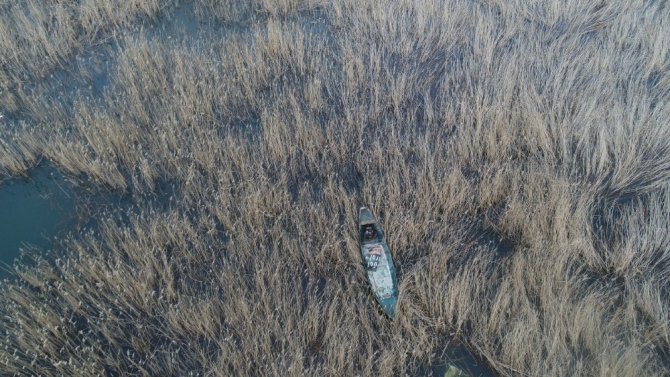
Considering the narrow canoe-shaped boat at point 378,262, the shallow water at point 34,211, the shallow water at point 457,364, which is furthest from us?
the shallow water at point 34,211

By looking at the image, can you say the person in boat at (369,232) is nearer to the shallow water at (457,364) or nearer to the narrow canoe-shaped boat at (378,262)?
the narrow canoe-shaped boat at (378,262)

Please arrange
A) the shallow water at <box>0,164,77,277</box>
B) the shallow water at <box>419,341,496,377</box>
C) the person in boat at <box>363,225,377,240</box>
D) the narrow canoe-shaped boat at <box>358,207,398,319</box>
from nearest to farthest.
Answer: the shallow water at <box>419,341,496,377</box>, the narrow canoe-shaped boat at <box>358,207,398,319</box>, the person in boat at <box>363,225,377,240</box>, the shallow water at <box>0,164,77,277</box>

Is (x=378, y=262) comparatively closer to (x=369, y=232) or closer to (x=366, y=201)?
(x=369, y=232)

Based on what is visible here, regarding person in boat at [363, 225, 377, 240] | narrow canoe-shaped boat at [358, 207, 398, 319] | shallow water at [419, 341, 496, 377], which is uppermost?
person in boat at [363, 225, 377, 240]

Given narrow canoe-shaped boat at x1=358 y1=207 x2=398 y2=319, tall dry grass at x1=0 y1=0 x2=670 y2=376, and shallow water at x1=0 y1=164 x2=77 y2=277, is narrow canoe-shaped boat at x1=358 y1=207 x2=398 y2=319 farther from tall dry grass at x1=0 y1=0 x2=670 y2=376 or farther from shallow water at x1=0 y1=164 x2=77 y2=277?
shallow water at x1=0 y1=164 x2=77 y2=277

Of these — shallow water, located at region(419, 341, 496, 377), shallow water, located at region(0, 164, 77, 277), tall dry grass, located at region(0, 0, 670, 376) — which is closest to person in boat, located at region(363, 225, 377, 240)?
tall dry grass, located at region(0, 0, 670, 376)

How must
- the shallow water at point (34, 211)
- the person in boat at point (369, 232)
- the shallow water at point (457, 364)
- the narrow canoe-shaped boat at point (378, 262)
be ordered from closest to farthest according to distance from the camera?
the shallow water at point (457, 364) → the narrow canoe-shaped boat at point (378, 262) → the person in boat at point (369, 232) → the shallow water at point (34, 211)

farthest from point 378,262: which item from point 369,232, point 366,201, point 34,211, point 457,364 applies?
point 34,211

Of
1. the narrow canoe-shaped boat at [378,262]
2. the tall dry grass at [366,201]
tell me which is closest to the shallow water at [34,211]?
the tall dry grass at [366,201]

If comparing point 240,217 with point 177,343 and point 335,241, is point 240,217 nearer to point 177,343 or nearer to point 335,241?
point 335,241
